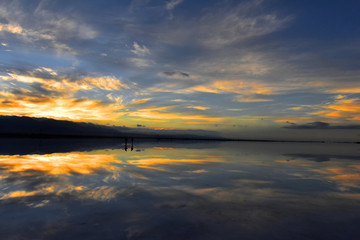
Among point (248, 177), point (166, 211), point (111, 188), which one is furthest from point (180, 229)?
point (248, 177)

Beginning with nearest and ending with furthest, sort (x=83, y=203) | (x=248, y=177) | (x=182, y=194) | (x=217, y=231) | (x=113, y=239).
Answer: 1. (x=113, y=239)
2. (x=217, y=231)
3. (x=83, y=203)
4. (x=182, y=194)
5. (x=248, y=177)

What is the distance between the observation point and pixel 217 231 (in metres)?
5.69

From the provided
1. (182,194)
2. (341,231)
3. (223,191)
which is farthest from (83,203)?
(341,231)

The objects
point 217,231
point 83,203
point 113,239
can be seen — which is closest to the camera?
point 113,239

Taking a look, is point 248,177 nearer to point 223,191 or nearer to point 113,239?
point 223,191

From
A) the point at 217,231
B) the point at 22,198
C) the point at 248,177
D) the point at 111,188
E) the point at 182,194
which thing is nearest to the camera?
the point at 217,231

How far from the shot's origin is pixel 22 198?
8188 millimetres

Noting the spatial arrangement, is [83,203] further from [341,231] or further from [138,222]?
[341,231]

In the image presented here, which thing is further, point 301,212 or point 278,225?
point 301,212

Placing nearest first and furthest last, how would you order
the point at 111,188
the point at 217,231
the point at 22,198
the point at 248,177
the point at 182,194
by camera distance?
the point at 217,231
the point at 22,198
the point at 182,194
the point at 111,188
the point at 248,177

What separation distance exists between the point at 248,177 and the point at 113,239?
9.59 m

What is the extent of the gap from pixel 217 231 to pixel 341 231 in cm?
316

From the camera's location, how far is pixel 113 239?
5.14 m

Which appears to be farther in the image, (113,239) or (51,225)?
(51,225)
